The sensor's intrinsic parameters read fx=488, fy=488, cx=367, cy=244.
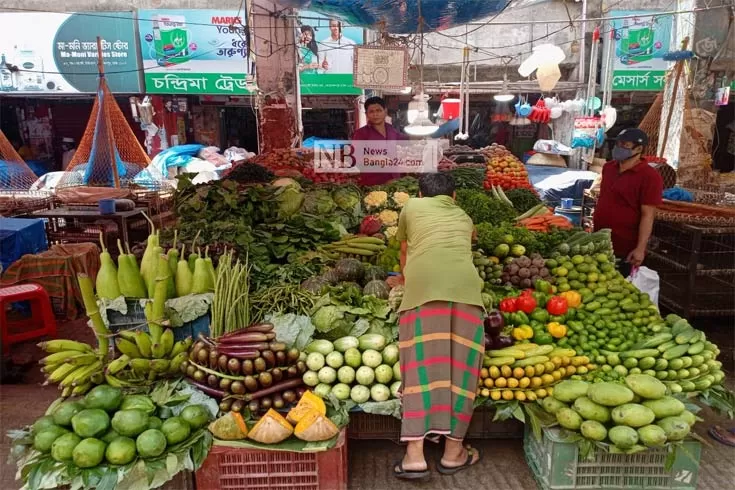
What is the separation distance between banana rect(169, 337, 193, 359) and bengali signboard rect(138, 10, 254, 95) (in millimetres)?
9961

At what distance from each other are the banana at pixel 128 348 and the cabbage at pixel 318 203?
2.24 meters

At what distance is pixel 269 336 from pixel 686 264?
13.8 ft

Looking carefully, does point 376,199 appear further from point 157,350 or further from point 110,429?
point 110,429

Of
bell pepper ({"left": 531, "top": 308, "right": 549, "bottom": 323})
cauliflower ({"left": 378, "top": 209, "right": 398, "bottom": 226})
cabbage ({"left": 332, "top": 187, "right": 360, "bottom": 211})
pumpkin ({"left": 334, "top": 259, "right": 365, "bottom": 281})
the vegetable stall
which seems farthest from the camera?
cabbage ({"left": 332, "top": 187, "right": 360, "bottom": 211})

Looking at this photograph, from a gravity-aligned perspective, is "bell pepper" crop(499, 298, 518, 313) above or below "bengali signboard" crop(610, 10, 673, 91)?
below

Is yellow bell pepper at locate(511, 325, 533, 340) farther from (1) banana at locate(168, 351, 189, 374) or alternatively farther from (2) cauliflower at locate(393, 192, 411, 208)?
(2) cauliflower at locate(393, 192, 411, 208)

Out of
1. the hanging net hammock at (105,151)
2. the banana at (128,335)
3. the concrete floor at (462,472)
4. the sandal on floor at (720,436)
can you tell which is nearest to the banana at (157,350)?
the banana at (128,335)

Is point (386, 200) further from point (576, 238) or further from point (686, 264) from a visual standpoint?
point (686, 264)

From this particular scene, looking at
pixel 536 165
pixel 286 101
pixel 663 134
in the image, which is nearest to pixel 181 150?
pixel 286 101

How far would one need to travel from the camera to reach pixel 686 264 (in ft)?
15.7

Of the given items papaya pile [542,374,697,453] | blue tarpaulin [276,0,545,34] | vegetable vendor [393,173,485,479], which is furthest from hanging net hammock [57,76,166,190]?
papaya pile [542,374,697,453]

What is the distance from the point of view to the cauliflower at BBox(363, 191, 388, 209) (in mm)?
5383

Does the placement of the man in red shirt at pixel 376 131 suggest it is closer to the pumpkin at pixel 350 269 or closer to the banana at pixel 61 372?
the pumpkin at pixel 350 269

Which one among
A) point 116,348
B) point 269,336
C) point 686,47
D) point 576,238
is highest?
point 686,47
